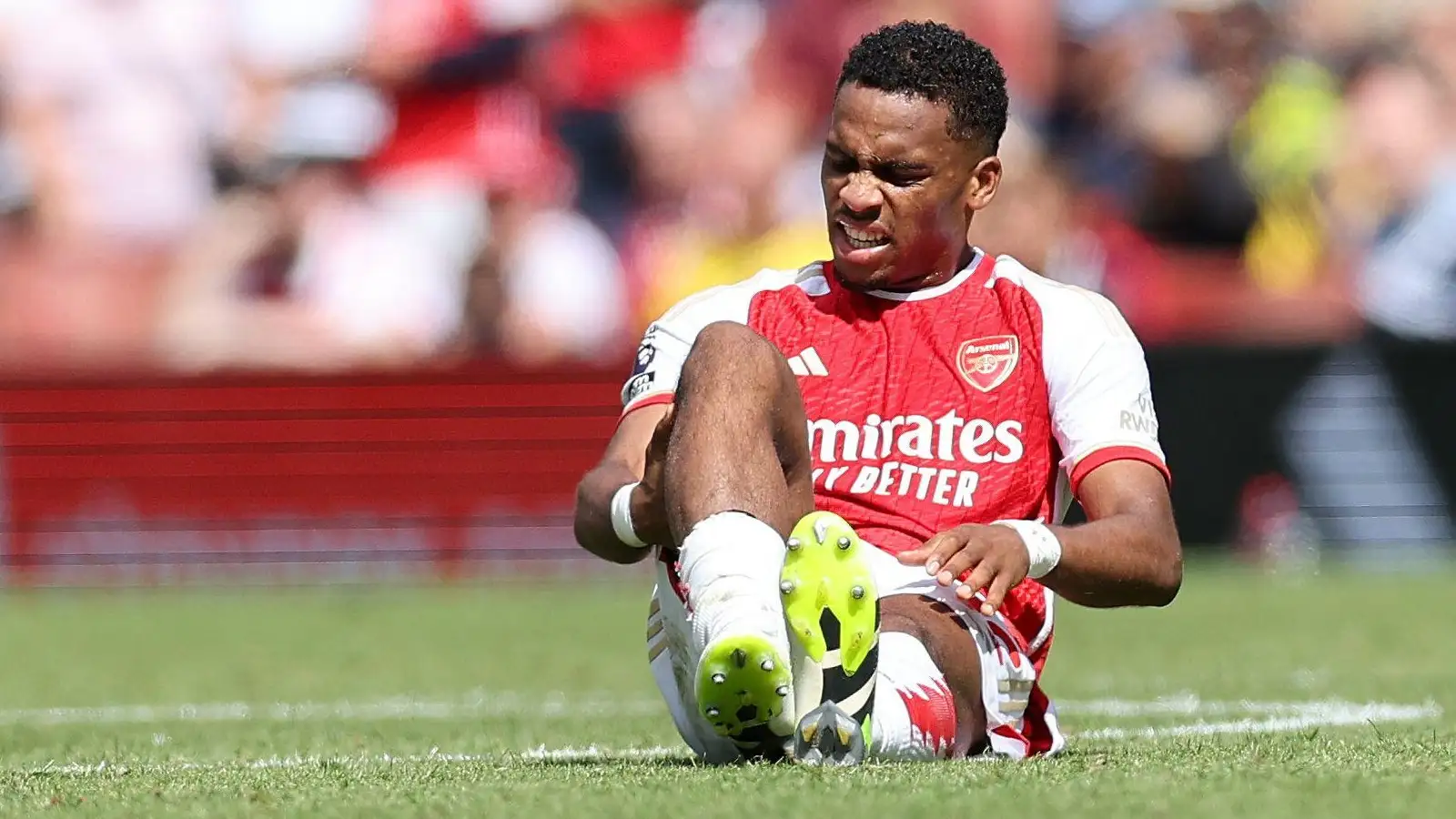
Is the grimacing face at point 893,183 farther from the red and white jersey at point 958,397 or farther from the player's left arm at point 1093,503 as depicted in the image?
the player's left arm at point 1093,503

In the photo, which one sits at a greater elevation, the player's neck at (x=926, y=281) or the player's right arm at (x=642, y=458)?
the player's neck at (x=926, y=281)

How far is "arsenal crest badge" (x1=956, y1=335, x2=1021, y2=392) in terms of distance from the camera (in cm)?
434

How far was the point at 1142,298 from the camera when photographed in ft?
44.5

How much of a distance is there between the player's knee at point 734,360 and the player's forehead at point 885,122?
604 mm

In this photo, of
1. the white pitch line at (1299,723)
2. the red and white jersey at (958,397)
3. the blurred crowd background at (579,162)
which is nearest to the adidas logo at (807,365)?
the red and white jersey at (958,397)

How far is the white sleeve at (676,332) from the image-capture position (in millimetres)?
4461

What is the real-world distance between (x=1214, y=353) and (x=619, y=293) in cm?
367

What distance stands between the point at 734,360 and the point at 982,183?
2.98 feet

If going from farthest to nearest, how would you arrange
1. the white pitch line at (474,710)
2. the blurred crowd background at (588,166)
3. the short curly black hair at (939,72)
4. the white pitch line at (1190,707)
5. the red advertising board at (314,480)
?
1. the blurred crowd background at (588,166)
2. the red advertising board at (314,480)
3. the white pitch line at (474,710)
4. the white pitch line at (1190,707)
5. the short curly black hair at (939,72)

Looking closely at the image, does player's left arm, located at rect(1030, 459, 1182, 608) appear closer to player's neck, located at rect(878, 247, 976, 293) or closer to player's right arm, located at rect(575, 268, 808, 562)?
player's neck, located at rect(878, 247, 976, 293)

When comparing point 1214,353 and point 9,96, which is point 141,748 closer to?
point 1214,353

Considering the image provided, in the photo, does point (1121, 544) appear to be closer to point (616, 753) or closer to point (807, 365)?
point (807, 365)

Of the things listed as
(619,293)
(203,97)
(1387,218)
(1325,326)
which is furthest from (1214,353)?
(203,97)

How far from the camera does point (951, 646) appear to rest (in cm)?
395
